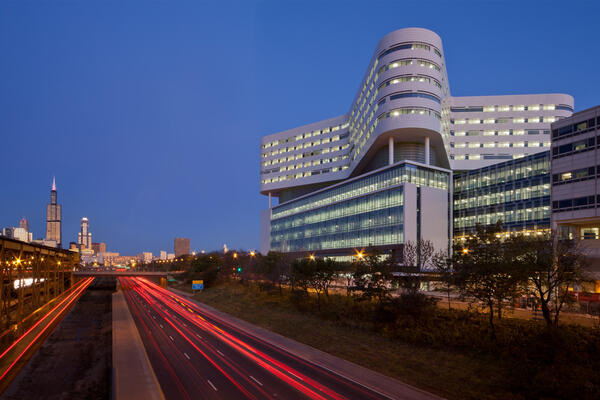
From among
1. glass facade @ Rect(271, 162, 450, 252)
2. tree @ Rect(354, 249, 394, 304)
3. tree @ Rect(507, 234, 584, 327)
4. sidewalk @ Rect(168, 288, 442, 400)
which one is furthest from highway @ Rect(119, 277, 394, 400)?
glass facade @ Rect(271, 162, 450, 252)

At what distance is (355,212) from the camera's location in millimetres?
96812

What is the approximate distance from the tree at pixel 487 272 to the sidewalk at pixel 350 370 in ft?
35.6

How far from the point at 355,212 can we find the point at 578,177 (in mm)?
49113

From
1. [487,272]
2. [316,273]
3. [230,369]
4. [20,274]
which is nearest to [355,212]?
[316,273]

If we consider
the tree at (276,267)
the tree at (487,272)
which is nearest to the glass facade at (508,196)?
the tree at (276,267)

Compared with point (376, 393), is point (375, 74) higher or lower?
higher

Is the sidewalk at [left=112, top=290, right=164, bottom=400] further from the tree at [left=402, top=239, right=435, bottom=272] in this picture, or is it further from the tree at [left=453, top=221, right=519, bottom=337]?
the tree at [left=402, top=239, right=435, bottom=272]

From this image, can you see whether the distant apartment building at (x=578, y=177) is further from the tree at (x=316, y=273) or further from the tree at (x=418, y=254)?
the tree at (x=316, y=273)

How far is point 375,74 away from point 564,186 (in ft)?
172

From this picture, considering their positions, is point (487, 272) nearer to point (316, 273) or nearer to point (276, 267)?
point (316, 273)

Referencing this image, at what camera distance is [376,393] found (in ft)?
75.3

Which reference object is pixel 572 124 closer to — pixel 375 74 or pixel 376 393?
pixel 375 74

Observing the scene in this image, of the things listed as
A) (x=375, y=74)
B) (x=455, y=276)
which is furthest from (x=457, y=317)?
(x=375, y=74)

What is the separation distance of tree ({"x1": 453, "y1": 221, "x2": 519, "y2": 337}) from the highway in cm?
1492
